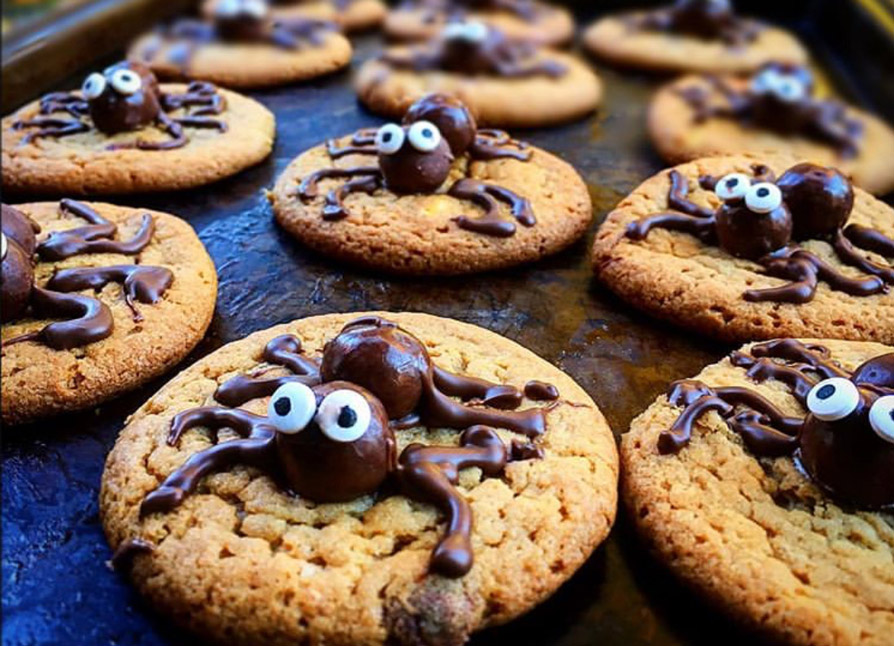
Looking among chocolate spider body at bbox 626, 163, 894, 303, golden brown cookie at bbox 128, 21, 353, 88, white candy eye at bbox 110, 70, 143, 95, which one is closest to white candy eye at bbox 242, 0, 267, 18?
golden brown cookie at bbox 128, 21, 353, 88

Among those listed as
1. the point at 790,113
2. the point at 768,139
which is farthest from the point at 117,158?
the point at 790,113

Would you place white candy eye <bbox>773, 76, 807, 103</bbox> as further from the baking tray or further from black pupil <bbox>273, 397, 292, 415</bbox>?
black pupil <bbox>273, 397, 292, 415</bbox>

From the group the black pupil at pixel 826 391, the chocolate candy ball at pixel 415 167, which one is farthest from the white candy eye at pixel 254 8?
the black pupil at pixel 826 391

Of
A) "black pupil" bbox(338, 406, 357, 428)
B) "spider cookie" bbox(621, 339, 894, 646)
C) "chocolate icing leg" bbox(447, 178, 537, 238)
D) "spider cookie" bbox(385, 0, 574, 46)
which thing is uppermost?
"black pupil" bbox(338, 406, 357, 428)

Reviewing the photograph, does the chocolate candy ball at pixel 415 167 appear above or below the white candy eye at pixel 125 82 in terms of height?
below

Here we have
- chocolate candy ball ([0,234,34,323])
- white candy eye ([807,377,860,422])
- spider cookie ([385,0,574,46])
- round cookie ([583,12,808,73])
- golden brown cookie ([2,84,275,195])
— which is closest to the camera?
white candy eye ([807,377,860,422])

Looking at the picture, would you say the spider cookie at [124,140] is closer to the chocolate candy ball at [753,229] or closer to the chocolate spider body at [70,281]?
the chocolate spider body at [70,281]

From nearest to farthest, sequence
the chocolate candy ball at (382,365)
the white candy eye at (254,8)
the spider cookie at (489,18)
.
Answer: the chocolate candy ball at (382,365) < the white candy eye at (254,8) < the spider cookie at (489,18)
